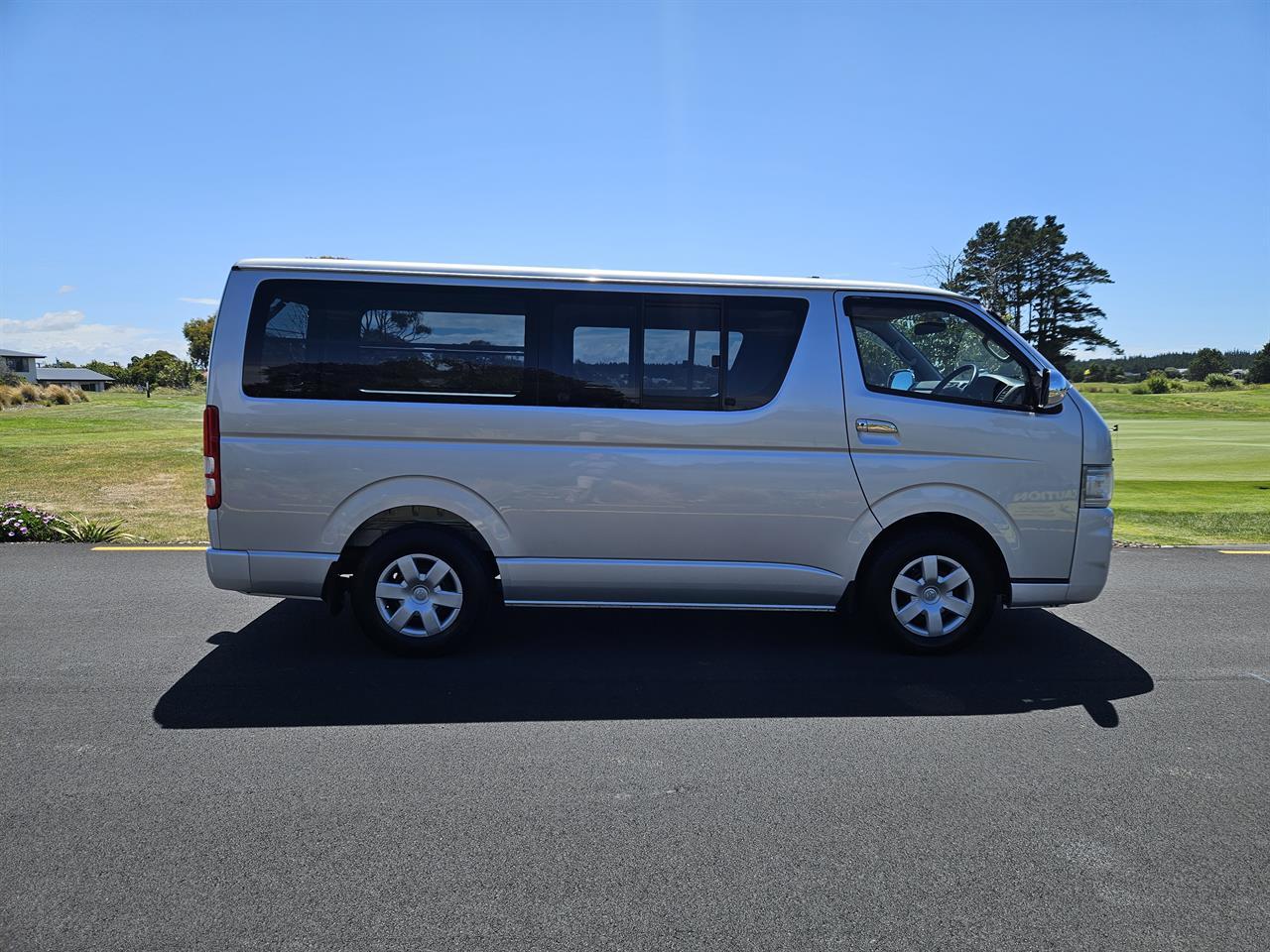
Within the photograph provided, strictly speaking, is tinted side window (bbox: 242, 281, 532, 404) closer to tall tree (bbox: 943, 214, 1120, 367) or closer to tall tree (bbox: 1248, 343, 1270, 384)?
tall tree (bbox: 943, 214, 1120, 367)

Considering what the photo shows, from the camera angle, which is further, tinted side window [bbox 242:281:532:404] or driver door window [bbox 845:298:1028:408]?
driver door window [bbox 845:298:1028:408]

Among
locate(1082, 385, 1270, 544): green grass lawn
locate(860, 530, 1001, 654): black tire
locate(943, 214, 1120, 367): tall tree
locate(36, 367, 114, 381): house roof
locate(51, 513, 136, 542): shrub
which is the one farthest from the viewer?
locate(36, 367, 114, 381): house roof

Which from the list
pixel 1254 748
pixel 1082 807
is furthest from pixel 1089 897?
pixel 1254 748

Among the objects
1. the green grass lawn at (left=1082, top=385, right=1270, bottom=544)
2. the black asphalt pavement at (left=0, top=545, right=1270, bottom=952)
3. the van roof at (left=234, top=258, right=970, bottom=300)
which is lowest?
the black asphalt pavement at (left=0, top=545, right=1270, bottom=952)

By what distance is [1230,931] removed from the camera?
2.58m

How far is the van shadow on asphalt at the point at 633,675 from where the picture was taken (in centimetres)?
438

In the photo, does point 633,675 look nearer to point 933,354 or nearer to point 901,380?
point 901,380

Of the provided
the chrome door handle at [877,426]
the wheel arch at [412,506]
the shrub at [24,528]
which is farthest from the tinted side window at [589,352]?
the shrub at [24,528]

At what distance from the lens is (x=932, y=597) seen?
5.26 metres

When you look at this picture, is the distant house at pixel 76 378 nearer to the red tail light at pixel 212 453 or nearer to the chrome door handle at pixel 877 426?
the red tail light at pixel 212 453

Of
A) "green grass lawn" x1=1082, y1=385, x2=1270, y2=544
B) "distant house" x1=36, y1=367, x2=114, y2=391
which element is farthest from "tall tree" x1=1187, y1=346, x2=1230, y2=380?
"distant house" x1=36, y1=367, x2=114, y2=391

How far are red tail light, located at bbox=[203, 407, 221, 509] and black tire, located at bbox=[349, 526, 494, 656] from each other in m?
0.93

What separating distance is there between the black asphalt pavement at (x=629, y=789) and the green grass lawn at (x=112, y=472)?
518 cm

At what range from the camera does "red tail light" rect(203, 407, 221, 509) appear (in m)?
4.99
